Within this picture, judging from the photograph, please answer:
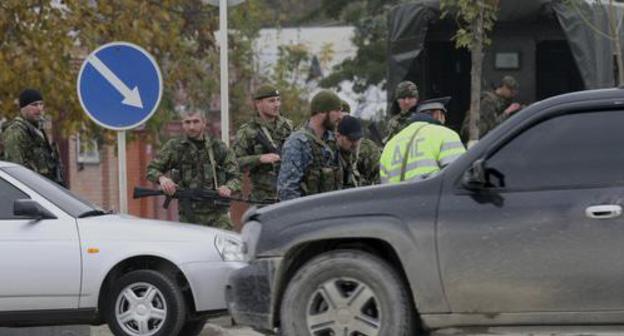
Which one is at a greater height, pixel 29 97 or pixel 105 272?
pixel 29 97

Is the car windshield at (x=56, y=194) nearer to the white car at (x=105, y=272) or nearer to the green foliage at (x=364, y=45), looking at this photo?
the white car at (x=105, y=272)

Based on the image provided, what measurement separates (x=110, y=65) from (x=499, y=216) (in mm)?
5514

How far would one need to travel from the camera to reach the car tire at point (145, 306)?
38.9 ft

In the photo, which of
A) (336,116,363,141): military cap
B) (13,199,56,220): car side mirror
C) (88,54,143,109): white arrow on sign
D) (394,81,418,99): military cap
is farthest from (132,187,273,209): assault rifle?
(13,199,56,220): car side mirror

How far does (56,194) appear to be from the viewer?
12398mm

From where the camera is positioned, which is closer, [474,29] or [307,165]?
[307,165]

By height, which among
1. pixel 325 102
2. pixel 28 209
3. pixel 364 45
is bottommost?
pixel 28 209

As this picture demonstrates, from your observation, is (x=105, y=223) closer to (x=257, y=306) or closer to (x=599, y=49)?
(x=257, y=306)

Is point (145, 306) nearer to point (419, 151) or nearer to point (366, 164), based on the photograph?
point (419, 151)

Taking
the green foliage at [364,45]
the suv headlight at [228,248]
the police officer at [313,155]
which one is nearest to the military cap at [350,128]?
the police officer at [313,155]

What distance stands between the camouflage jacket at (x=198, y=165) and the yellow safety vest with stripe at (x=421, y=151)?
8.99 ft

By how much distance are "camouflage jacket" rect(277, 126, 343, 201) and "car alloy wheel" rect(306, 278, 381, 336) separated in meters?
2.40

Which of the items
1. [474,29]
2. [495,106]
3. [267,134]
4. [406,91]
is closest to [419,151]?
[406,91]

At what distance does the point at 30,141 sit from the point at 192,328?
337 cm
